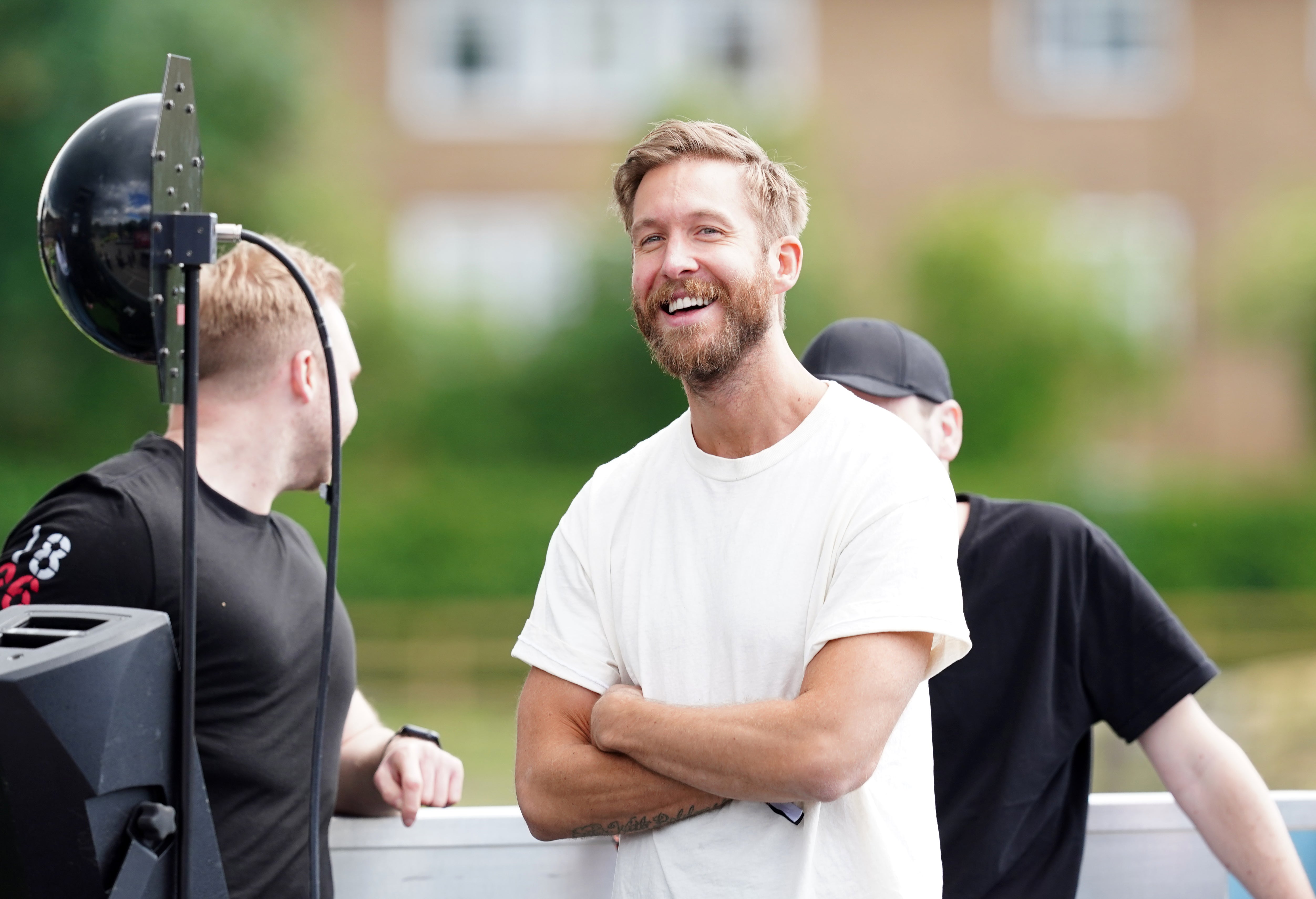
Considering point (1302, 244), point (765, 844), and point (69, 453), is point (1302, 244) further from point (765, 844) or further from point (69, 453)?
point (765, 844)

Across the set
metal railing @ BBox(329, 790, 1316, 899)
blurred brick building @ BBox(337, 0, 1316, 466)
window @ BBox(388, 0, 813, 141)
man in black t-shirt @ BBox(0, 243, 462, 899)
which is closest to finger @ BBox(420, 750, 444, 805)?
man in black t-shirt @ BBox(0, 243, 462, 899)

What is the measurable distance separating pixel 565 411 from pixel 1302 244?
9182 millimetres

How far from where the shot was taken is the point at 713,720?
79.1 inches

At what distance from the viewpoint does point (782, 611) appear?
6.79 ft

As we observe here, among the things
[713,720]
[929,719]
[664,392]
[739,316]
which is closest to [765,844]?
[713,720]

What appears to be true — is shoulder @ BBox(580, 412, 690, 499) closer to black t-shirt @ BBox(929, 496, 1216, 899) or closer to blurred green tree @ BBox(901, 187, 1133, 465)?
black t-shirt @ BBox(929, 496, 1216, 899)

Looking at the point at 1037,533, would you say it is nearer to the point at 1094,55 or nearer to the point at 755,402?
the point at 755,402

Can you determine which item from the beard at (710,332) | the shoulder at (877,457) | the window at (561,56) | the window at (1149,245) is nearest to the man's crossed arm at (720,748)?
the shoulder at (877,457)

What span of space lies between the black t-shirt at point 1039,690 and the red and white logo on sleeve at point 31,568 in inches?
62.3

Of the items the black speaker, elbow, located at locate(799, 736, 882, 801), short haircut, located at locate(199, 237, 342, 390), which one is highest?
short haircut, located at locate(199, 237, 342, 390)

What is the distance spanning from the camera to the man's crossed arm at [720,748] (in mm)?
1943

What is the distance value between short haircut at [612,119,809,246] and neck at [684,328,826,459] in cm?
19

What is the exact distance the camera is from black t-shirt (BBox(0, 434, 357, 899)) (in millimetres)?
2248

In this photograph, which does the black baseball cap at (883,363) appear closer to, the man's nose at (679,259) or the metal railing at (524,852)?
the man's nose at (679,259)
